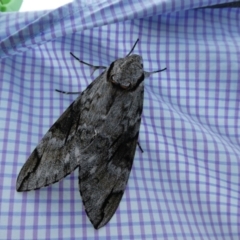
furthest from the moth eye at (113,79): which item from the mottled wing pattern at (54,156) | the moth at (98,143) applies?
the mottled wing pattern at (54,156)

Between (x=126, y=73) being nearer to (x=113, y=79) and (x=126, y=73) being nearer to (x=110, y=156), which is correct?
(x=113, y=79)

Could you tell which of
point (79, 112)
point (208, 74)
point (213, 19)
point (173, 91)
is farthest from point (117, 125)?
point (213, 19)

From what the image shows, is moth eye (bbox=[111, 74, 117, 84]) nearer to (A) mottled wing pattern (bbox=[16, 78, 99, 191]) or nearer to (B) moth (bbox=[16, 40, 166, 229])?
(B) moth (bbox=[16, 40, 166, 229])

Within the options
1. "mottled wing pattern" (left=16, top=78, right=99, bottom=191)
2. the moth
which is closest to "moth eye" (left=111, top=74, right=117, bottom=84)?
the moth

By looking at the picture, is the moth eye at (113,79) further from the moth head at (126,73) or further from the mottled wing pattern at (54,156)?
the mottled wing pattern at (54,156)

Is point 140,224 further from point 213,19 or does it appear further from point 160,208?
point 213,19

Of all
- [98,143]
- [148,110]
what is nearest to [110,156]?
[98,143]
